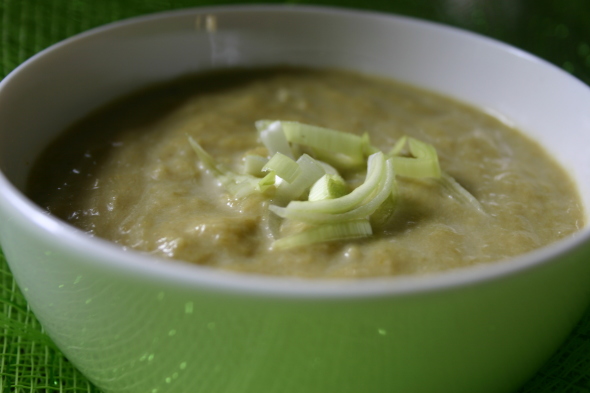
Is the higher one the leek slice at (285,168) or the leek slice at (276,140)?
the leek slice at (285,168)

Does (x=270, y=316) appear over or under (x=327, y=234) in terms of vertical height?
over

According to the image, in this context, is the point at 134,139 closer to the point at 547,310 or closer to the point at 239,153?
the point at 239,153

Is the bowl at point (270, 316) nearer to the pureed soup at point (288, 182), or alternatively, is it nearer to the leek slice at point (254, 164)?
the pureed soup at point (288, 182)

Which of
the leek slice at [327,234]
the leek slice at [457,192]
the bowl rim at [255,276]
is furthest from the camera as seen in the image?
the leek slice at [457,192]

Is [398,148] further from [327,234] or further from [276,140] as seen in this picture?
[327,234]

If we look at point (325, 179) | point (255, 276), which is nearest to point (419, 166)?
point (325, 179)

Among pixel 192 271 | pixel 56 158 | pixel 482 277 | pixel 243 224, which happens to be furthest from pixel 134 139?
pixel 482 277

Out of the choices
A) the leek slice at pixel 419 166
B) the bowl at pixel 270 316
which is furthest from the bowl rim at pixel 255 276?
the leek slice at pixel 419 166
